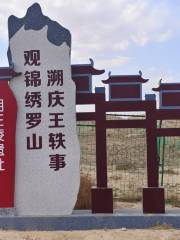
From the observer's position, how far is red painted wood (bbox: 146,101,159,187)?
9570 millimetres

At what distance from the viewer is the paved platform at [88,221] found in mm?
9320

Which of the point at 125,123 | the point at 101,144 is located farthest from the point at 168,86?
the point at 101,144

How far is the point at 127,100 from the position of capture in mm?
9664

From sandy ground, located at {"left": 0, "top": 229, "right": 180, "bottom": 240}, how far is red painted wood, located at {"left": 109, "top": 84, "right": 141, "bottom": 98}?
87.1 inches

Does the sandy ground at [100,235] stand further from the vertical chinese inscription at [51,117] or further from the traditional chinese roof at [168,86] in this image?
the traditional chinese roof at [168,86]

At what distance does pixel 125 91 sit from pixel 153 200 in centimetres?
186

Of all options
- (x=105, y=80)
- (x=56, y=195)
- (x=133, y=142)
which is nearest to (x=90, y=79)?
(x=105, y=80)

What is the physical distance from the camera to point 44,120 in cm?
952

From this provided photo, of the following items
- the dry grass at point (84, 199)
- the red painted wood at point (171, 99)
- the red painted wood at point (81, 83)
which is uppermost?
the red painted wood at point (81, 83)

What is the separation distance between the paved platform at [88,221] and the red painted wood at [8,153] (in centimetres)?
34

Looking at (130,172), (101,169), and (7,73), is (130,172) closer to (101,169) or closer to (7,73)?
(101,169)

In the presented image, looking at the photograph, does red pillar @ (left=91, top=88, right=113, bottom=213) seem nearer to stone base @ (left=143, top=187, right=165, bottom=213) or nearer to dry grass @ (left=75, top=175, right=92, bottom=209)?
stone base @ (left=143, top=187, right=165, bottom=213)

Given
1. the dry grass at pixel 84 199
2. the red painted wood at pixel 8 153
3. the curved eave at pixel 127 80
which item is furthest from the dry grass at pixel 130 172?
the red painted wood at pixel 8 153

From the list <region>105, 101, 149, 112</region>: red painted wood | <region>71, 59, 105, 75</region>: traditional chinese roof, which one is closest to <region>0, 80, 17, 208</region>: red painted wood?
<region>71, 59, 105, 75</region>: traditional chinese roof
